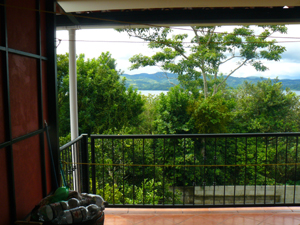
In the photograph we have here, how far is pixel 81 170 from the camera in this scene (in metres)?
3.29

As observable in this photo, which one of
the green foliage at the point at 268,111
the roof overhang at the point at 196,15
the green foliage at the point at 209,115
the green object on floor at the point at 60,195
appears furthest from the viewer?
the green foliage at the point at 268,111

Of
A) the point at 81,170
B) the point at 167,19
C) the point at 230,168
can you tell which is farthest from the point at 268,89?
the point at 81,170

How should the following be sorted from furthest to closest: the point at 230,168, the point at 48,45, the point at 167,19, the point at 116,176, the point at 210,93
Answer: the point at 210,93 → the point at 230,168 → the point at 116,176 → the point at 167,19 → the point at 48,45

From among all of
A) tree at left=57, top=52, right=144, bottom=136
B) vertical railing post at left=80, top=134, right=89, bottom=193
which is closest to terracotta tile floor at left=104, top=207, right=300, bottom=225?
vertical railing post at left=80, top=134, right=89, bottom=193

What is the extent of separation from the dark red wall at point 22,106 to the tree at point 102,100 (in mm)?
9431

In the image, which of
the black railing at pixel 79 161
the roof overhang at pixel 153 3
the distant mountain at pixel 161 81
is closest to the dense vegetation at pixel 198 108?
the distant mountain at pixel 161 81

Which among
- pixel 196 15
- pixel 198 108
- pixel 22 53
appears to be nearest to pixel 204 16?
pixel 196 15

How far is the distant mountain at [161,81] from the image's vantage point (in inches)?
484

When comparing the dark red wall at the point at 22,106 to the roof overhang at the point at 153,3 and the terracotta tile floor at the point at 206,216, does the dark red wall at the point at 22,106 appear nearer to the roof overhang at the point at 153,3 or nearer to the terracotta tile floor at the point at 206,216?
the roof overhang at the point at 153,3

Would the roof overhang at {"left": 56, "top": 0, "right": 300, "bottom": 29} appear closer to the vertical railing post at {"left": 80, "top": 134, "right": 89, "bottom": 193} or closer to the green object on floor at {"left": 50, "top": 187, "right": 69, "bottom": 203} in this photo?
the vertical railing post at {"left": 80, "top": 134, "right": 89, "bottom": 193}

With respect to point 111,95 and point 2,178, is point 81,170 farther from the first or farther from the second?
point 111,95

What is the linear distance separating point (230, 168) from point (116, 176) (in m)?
4.87

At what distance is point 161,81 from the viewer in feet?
42.8

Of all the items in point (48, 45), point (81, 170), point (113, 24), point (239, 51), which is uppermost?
point (239, 51)
